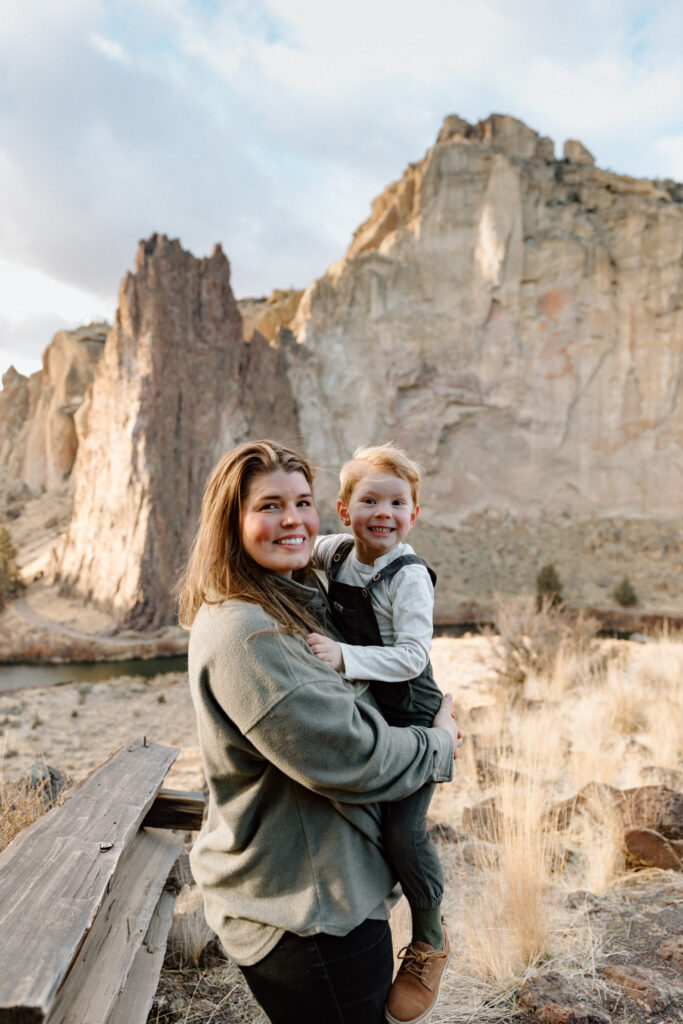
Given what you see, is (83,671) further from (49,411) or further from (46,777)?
(49,411)

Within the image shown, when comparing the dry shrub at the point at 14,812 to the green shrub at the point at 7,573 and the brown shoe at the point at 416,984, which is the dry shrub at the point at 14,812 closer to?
the brown shoe at the point at 416,984

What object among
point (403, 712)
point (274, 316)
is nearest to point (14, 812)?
point (403, 712)

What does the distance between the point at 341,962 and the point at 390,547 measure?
1160mm

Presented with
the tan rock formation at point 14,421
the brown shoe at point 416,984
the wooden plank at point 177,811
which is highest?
the tan rock formation at point 14,421

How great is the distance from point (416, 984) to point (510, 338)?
32.5 m

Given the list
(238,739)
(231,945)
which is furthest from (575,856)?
(238,739)

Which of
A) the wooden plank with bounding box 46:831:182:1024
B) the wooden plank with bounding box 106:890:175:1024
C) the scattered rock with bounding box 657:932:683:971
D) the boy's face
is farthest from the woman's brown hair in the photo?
the scattered rock with bounding box 657:932:683:971

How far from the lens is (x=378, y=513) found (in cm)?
210

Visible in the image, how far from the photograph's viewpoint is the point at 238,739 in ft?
4.33

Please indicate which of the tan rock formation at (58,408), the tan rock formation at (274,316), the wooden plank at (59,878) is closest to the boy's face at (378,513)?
the wooden plank at (59,878)

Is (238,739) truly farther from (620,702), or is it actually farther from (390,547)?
(620,702)

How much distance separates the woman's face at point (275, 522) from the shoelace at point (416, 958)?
3.53ft

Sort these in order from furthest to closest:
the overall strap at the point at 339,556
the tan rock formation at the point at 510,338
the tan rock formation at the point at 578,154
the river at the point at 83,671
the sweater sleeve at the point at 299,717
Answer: the tan rock formation at the point at 578,154 → the tan rock formation at the point at 510,338 → the river at the point at 83,671 → the overall strap at the point at 339,556 → the sweater sleeve at the point at 299,717

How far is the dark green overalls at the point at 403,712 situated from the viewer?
151 cm
